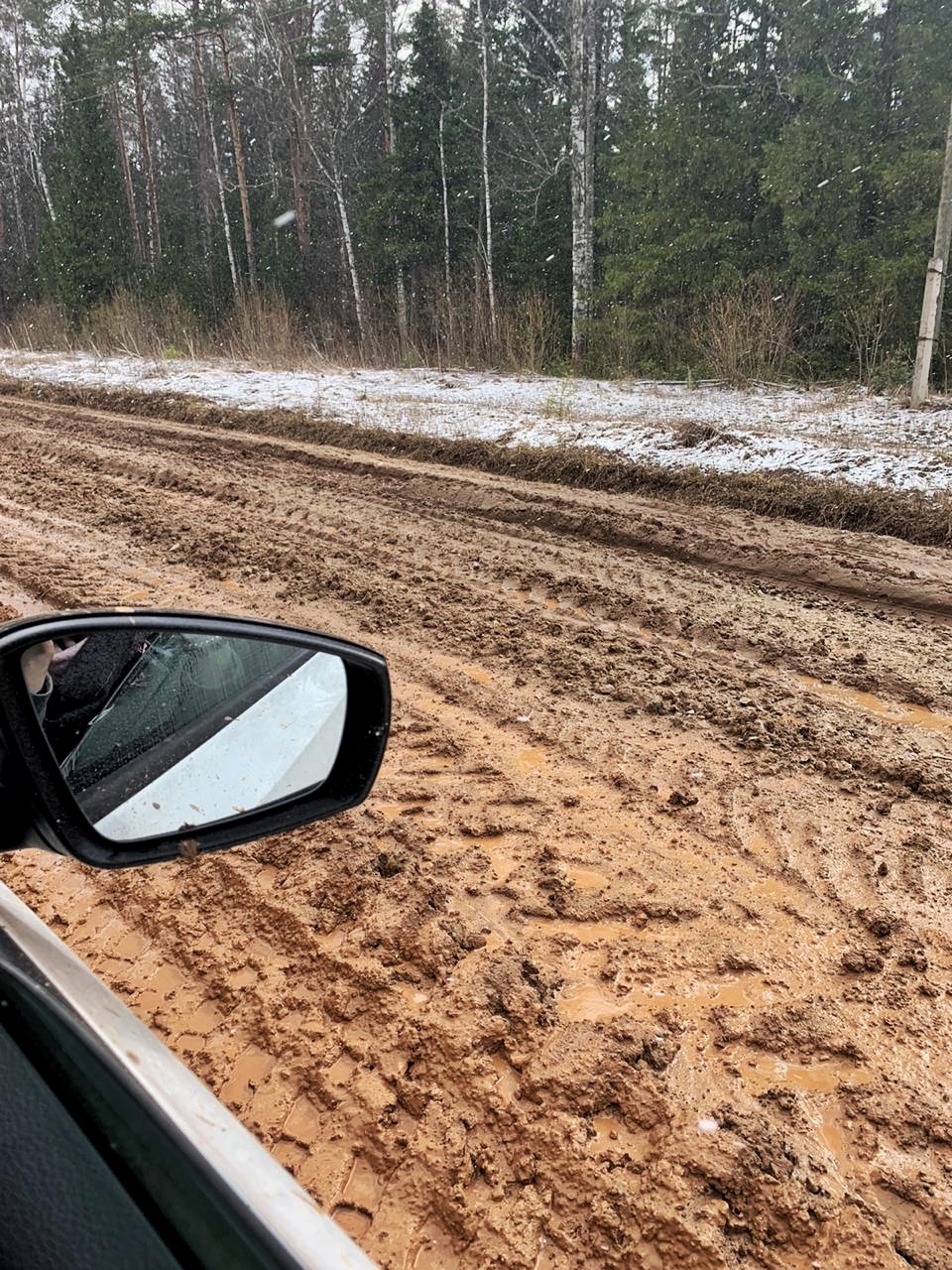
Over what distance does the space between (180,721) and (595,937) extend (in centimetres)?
132

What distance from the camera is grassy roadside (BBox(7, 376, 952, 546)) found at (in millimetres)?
5684

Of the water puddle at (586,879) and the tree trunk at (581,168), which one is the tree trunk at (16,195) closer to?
the tree trunk at (581,168)

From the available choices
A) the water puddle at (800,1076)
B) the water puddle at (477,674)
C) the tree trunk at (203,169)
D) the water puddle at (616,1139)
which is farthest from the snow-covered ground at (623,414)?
the tree trunk at (203,169)

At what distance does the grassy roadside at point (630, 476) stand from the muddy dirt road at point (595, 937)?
1.38 m

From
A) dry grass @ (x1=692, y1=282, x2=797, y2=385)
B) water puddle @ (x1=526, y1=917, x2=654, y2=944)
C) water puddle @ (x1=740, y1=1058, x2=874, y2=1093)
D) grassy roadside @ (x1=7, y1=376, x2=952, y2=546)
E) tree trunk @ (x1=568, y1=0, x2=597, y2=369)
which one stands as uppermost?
tree trunk @ (x1=568, y1=0, x2=597, y2=369)

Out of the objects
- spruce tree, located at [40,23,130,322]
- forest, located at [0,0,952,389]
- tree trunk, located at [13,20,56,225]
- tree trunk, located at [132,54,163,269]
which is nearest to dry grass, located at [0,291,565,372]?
forest, located at [0,0,952,389]

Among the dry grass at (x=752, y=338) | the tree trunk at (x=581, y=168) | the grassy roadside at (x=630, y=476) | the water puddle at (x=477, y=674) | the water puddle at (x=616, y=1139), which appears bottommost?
the water puddle at (x=616, y=1139)

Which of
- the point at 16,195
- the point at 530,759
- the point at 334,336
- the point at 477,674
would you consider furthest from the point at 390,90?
the point at 530,759

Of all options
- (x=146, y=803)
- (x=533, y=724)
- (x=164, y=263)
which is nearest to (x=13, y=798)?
(x=146, y=803)

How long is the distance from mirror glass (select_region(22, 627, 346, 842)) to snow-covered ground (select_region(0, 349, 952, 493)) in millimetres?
5854

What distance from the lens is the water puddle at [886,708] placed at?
3.24 m

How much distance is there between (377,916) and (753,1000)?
1018 millimetres

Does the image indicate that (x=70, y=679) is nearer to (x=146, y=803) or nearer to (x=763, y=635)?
(x=146, y=803)

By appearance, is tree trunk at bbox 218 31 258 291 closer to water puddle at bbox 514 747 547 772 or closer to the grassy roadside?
the grassy roadside
